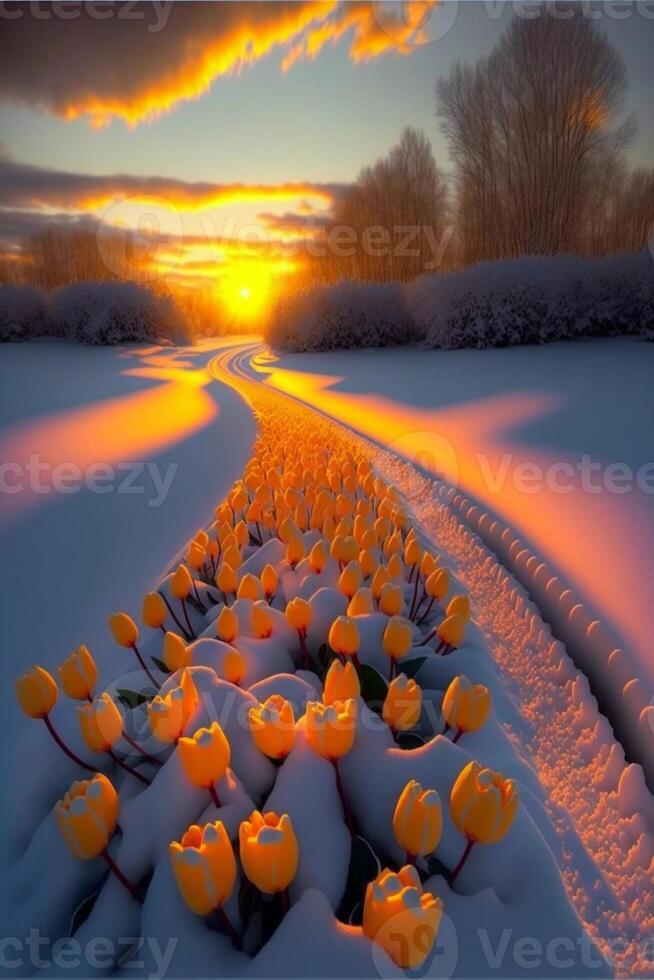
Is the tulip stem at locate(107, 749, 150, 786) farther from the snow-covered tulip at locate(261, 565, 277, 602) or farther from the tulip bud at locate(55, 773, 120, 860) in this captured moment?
the snow-covered tulip at locate(261, 565, 277, 602)

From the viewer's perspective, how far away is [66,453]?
4113 millimetres

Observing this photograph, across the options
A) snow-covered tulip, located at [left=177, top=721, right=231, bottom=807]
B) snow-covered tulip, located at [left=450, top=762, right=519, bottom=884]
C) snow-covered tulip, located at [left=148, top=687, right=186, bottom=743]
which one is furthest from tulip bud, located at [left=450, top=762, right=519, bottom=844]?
snow-covered tulip, located at [left=148, top=687, right=186, bottom=743]

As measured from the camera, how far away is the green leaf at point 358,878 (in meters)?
0.91

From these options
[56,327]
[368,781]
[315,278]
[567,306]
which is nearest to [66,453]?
[368,781]

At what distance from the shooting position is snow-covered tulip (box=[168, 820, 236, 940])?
2.24 feet

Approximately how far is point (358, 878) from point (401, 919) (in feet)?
0.85

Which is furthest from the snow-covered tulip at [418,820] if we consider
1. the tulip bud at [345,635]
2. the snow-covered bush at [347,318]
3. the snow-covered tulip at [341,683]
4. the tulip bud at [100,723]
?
the snow-covered bush at [347,318]

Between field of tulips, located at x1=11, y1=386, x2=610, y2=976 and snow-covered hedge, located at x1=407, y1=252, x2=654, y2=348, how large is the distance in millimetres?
10279

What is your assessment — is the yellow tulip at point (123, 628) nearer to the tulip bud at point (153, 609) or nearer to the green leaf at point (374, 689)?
the tulip bud at point (153, 609)

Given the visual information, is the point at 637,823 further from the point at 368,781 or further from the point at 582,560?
the point at 582,560

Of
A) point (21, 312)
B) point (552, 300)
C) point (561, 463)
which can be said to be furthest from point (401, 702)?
point (21, 312)

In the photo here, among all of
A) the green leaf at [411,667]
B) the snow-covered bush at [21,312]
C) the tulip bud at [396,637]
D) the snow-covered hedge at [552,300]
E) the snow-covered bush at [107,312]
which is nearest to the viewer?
the tulip bud at [396,637]

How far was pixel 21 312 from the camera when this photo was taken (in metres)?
12.9

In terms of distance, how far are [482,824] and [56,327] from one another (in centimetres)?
1476
